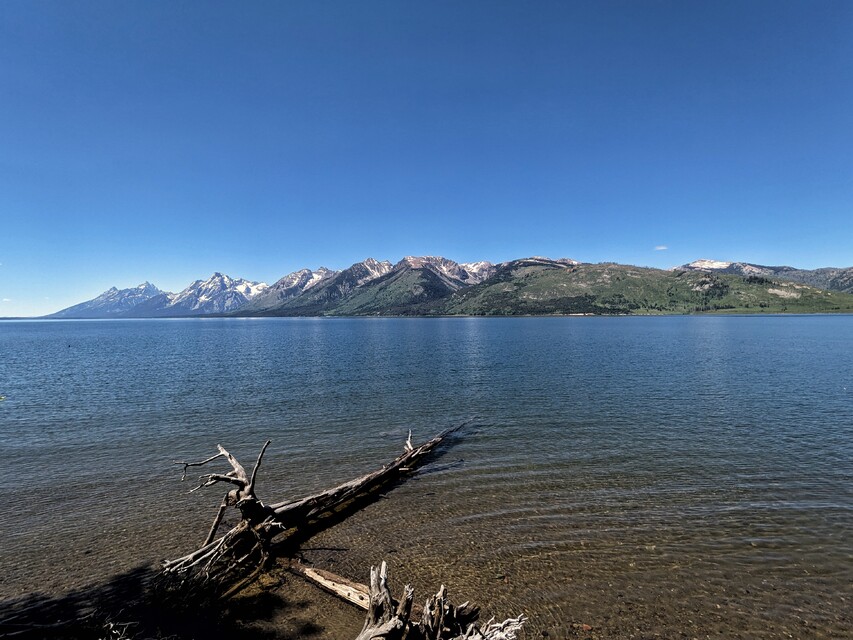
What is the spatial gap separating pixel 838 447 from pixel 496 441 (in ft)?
86.8

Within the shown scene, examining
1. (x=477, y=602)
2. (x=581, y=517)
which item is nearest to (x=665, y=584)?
(x=581, y=517)

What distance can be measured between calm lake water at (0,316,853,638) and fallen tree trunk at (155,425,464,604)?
5.29ft

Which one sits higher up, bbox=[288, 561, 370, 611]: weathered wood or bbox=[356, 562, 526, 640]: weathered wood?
bbox=[356, 562, 526, 640]: weathered wood

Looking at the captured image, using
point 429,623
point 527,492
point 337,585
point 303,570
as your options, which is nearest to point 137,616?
point 303,570

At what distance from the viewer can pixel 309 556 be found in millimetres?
18281

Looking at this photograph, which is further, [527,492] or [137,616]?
[527,492]

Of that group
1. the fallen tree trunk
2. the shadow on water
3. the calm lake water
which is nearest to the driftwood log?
the fallen tree trunk

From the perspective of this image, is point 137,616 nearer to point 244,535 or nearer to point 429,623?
point 244,535

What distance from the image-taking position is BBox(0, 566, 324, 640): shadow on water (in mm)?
13008

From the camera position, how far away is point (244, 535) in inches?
685

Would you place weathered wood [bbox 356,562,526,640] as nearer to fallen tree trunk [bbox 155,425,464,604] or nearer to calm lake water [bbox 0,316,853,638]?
calm lake water [bbox 0,316,853,638]

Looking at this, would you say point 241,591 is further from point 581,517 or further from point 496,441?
point 496,441

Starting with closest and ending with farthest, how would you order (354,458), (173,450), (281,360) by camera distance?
(354,458) → (173,450) → (281,360)

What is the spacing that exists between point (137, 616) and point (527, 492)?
1960 cm
